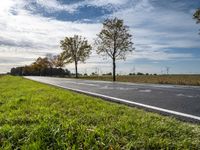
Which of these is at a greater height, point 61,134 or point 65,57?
point 65,57

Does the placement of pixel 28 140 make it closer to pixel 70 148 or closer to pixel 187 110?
pixel 70 148

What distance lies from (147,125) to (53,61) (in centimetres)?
10468

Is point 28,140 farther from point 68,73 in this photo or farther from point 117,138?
point 68,73

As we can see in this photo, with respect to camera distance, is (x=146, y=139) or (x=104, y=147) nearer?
(x=104, y=147)

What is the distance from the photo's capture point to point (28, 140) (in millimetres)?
4785

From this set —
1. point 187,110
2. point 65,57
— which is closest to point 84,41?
point 65,57

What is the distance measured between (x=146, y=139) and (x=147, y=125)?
1.14m

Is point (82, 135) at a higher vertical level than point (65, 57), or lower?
lower

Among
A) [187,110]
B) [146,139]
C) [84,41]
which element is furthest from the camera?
[84,41]

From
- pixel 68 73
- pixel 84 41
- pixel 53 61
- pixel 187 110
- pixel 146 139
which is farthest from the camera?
pixel 68 73

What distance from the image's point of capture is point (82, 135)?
4930 millimetres

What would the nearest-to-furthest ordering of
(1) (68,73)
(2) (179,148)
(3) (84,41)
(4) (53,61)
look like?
(2) (179,148) → (3) (84,41) → (4) (53,61) → (1) (68,73)

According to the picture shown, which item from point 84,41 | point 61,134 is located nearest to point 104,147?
point 61,134

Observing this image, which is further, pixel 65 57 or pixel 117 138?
pixel 65 57
